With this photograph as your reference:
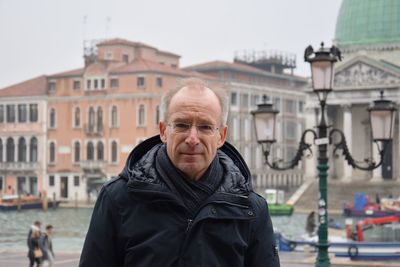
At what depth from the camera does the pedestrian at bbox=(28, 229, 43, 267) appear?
1634 cm

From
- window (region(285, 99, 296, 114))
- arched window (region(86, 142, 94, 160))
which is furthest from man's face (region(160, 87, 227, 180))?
window (region(285, 99, 296, 114))

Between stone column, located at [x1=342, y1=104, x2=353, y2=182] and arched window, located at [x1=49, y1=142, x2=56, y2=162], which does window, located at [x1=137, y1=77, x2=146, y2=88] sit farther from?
stone column, located at [x1=342, y1=104, x2=353, y2=182]

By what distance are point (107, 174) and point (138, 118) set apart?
4449 mm

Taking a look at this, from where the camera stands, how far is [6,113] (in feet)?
239

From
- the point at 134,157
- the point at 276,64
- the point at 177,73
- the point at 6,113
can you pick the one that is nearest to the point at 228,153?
the point at 134,157

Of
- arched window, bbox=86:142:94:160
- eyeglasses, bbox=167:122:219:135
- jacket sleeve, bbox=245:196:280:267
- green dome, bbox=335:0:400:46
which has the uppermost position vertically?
green dome, bbox=335:0:400:46

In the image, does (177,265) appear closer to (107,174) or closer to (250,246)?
(250,246)

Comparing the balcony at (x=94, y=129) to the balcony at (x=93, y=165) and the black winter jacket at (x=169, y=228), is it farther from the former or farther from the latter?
the black winter jacket at (x=169, y=228)

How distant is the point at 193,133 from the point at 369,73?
6080 cm

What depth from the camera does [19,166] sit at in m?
71.1

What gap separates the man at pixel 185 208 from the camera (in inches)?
126

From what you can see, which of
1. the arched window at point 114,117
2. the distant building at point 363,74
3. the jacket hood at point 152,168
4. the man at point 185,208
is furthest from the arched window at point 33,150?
the man at point 185,208

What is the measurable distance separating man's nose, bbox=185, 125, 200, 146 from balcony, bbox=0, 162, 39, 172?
6820 centimetres

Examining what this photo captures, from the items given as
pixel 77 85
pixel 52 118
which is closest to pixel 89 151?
pixel 52 118
